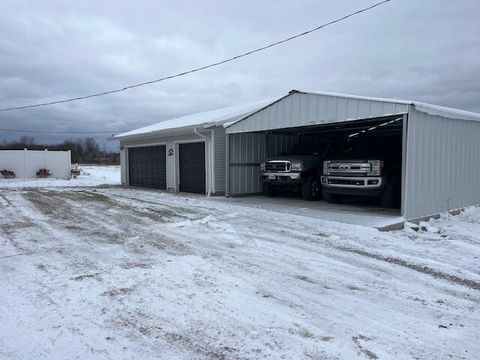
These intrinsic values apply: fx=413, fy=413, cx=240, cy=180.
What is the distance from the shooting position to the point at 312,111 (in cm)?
1146

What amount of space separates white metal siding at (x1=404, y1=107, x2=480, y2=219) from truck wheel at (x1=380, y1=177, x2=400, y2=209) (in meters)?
1.08

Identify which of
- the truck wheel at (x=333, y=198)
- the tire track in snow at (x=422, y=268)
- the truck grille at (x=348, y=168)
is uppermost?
the truck grille at (x=348, y=168)

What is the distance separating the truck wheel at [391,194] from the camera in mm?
11141

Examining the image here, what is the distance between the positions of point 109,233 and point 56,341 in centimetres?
463

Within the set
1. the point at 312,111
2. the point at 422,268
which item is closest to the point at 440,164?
the point at 312,111

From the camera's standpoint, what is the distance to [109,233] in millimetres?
7969

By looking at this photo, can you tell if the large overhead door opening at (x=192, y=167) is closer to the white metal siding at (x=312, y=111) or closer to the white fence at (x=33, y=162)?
the white metal siding at (x=312, y=111)

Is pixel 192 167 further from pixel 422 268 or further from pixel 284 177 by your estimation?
pixel 422 268

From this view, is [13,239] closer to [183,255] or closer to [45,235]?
[45,235]

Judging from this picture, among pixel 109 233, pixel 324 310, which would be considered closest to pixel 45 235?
pixel 109 233

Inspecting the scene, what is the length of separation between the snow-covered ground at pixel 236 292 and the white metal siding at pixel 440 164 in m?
1.41

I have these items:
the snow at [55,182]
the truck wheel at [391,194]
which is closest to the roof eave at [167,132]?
the snow at [55,182]

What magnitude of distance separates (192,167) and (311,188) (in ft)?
18.2

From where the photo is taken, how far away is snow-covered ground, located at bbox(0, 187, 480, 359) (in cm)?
346
